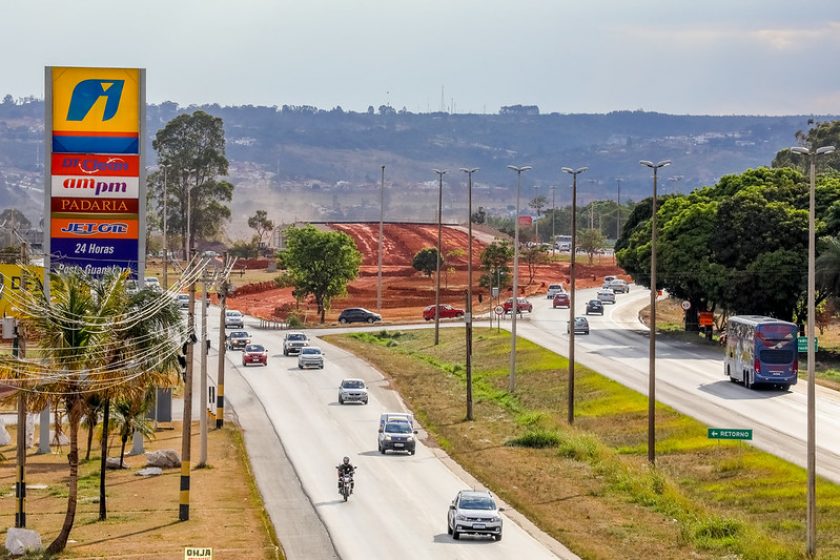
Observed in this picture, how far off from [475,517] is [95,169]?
29.5 meters

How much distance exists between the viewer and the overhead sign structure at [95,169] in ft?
224

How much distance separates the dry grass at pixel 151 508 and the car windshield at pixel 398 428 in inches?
273

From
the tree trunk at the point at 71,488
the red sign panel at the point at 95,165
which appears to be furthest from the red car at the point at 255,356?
the tree trunk at the point at 71,488

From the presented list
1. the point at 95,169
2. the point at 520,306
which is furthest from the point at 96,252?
the point at 520,306

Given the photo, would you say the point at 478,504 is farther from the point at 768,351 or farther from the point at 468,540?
the point at 768,351

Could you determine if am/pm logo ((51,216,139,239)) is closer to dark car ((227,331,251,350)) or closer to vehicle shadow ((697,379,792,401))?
vehicle shadow ((697,379,792,401))

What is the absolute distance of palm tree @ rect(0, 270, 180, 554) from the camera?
156 feet

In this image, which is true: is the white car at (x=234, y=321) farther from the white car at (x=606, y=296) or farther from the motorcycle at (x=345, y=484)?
→ the motorcycle at (x=345, y=484)

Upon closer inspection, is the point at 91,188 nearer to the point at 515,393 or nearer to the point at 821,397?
the point at 515,393

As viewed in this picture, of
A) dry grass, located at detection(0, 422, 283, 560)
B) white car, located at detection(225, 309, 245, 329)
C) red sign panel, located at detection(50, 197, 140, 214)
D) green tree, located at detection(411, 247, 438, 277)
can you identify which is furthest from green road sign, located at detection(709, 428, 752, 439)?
green tree, located at detection(411, 247, 438, 277)

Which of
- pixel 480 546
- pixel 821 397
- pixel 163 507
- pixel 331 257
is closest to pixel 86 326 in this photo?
pixel 163 507

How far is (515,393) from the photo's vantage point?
9175 cm

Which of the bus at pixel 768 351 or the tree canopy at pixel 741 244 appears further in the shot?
the tree canopy at pixel 741 244

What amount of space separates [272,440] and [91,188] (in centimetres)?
1569
